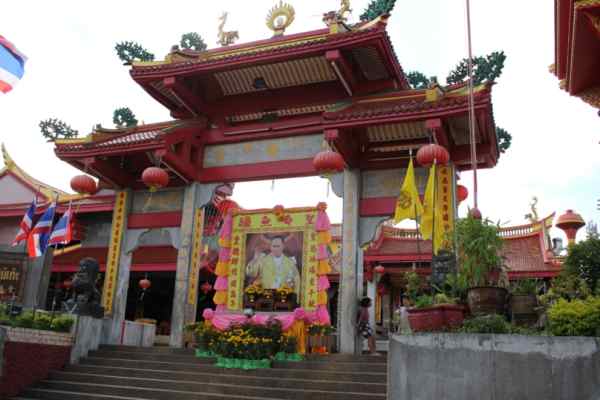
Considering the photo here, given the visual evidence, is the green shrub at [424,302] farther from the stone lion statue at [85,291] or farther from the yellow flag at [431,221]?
the stone lion statue at [85,291]

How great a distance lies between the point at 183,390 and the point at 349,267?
4.68 m

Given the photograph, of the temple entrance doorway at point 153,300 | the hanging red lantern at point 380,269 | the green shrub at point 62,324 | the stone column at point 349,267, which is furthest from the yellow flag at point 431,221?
the temple entrance doorway at point 153,300

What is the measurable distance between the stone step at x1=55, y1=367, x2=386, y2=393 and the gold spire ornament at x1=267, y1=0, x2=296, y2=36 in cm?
928

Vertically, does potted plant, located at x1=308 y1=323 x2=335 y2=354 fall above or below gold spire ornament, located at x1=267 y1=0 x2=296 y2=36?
below

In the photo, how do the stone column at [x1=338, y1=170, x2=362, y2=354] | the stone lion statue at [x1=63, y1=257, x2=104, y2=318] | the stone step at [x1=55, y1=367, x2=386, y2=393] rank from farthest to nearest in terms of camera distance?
1. the stone lion statue at [x1=63, y1=257, x2=104, y2=318]
2. the stone column at [x1=338, y1=170, x2=362, y2=354]
3. the stone step at [x1=55, y1=367, x2=386, y2=393]

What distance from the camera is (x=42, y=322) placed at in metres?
11.9

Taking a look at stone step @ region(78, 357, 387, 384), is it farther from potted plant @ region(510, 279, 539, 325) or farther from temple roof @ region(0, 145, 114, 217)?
temple roof @ region(0, 145, 114, 217)

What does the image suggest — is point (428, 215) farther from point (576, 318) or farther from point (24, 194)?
point (24, 194)

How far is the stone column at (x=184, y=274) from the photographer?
1412 centimetres

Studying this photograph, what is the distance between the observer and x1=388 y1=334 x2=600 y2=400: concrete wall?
20.8 feet

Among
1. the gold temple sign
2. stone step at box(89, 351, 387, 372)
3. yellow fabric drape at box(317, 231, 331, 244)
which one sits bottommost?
stone step at box(89, 351, 387, 372)

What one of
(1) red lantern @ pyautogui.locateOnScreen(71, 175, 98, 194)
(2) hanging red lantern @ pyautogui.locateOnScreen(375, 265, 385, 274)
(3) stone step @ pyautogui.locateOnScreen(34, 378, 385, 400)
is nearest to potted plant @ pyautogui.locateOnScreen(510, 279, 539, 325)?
(3) stone step @ pyautogui.locateOnScreen(34, 378, 385, 400)


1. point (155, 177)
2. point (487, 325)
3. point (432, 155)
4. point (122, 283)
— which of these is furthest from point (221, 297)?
point (487, 325)

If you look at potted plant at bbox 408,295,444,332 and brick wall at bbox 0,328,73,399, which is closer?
potted plant at bbox 408,295,444,332
